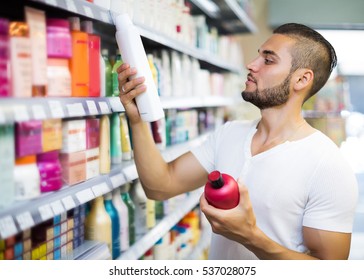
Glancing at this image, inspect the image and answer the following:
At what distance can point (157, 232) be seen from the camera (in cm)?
230

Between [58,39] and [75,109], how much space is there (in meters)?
0.22

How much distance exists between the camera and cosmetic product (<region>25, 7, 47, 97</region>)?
127 centimetres

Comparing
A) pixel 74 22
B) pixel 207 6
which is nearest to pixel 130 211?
pixel 74 22

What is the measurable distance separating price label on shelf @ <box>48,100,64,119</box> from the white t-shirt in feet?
2.31

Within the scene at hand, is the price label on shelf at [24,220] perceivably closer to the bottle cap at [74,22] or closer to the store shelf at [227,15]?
the bottle cap at [74,22]

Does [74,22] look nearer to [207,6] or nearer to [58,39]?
[58,39]

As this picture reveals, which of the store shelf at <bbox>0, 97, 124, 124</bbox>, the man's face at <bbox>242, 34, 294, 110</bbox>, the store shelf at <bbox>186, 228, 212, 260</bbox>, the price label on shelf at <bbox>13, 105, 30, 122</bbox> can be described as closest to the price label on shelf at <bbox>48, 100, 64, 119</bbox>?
the store shelf at <bbox>0, 97, 124, 124</bbox>

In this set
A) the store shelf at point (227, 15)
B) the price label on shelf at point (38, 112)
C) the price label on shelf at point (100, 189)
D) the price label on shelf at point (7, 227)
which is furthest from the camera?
the store shelf at point (227, 15)

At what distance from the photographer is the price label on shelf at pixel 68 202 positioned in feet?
4.59

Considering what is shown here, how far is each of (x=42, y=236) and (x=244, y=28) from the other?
3.99 m

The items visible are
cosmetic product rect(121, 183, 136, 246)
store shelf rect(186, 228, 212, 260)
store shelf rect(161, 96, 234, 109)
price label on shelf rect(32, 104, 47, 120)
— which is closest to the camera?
price label on shelf rect(32, 104, 47, 120)

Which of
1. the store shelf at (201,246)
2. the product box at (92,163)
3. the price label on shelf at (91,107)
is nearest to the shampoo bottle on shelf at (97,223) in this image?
the product box at (92,163)

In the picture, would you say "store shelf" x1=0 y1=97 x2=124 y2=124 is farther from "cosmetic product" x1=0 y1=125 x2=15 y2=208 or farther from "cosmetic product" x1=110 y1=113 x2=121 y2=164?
"cosmetic product" x1=110 y1=113 x2=121 y2=164

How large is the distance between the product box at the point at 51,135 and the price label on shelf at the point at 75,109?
0.06 m
